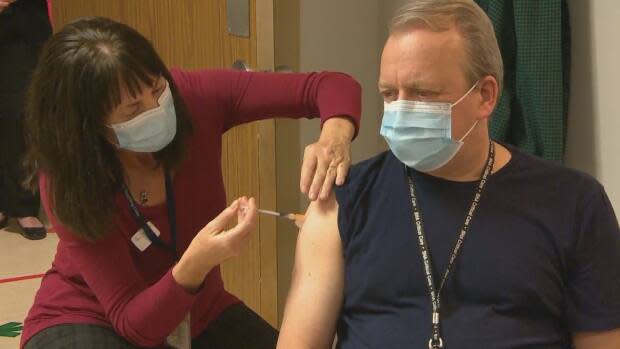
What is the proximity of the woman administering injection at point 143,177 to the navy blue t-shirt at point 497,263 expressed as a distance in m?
0.17

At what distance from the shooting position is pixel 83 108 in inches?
57.2

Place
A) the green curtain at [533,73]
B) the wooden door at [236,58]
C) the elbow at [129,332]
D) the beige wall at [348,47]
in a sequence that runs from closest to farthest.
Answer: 1. the elbow at [129,332]
2. the green curtain at [533,73]
3. the wooden door at [236,58]
4. the beige wall at [348,47]

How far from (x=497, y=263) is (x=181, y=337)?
2.40 feet

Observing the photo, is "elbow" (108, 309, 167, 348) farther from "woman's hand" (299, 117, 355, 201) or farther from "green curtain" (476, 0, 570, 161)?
"green curtain" (476, 0, 570, 161)

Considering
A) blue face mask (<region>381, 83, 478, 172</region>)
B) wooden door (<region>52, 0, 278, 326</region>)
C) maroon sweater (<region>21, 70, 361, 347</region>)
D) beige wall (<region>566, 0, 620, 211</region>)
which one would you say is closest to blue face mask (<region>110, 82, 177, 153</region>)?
maroon sweater (<region>21, 70, 361, 347</region>)

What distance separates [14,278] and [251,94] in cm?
186

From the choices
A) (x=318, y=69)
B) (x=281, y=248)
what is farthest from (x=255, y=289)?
(x=318, y=69)

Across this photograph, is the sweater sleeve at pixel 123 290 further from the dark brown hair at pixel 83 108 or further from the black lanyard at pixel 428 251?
the black lanyard at pixel 428 251

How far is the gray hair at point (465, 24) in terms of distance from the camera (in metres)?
1.29

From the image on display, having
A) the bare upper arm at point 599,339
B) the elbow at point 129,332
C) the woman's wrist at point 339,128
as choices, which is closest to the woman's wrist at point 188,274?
the elbow at point 129,332

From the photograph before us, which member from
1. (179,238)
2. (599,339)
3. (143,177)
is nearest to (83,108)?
(143,177)

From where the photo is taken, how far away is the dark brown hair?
4.69 feet

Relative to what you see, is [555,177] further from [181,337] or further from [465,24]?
[181,337]

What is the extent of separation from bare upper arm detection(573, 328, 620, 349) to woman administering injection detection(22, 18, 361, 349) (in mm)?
535
